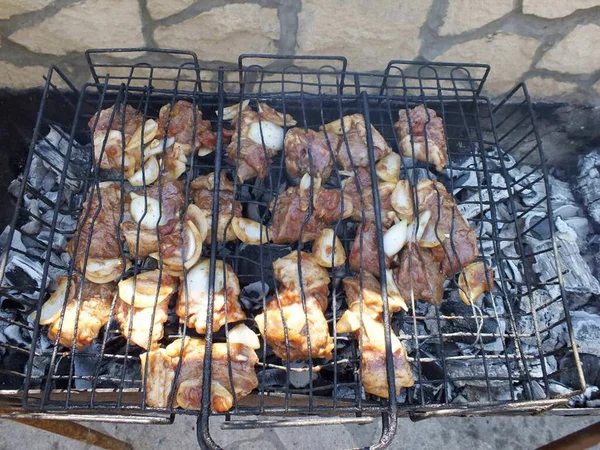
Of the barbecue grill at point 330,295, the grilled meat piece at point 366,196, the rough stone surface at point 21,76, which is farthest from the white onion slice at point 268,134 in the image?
the rough stone surface at point 21,76

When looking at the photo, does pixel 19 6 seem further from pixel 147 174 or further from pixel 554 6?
pixel 554 6

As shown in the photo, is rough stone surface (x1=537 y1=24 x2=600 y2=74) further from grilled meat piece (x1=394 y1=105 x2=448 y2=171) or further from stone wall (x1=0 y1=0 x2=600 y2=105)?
grilled meat piece (x1=394 y1=105 x2=448 y2=171)

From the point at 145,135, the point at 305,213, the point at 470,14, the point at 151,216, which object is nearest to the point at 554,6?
the point at 470,14

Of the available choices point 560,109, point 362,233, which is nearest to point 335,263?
point 362,233

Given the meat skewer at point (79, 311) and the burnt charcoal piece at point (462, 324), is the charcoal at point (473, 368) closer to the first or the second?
the burnt charcoal piece at point (462, 324)

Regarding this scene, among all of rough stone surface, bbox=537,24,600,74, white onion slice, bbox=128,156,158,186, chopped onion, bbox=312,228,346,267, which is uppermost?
rough stone surface, bbox=537,24,600,74

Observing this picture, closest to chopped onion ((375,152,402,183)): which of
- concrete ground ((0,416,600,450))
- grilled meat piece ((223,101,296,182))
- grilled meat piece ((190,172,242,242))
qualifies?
grilled meat piece ((223,101,296,182))

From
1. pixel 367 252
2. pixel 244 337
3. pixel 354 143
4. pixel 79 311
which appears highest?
pixel 354 143
